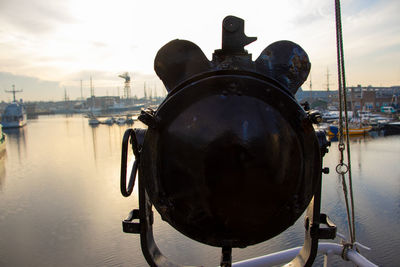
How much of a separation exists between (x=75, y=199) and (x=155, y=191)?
605 inches

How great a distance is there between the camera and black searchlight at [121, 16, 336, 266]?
141 cm

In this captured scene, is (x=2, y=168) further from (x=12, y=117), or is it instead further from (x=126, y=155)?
(x=12, y=117)

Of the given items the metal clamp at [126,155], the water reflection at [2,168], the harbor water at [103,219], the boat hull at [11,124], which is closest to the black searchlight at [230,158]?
the metal clamp at [126,155]

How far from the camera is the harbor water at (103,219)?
34.0 ft

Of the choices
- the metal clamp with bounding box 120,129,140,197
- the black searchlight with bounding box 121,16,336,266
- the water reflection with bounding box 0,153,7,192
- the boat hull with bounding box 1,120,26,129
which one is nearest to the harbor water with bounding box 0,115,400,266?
the water reflection with bounding box 0,153,7,192

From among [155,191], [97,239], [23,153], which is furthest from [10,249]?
[23,153]

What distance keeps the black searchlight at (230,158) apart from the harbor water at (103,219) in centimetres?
899

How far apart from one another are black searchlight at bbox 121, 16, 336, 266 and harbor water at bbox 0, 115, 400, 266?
8.99 m

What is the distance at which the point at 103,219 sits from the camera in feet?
42.7

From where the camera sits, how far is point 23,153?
28.9 m

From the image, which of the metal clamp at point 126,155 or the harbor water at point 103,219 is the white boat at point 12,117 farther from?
the metal clamp at point 126,155

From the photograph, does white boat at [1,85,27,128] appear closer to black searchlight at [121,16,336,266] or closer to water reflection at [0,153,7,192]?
water reflection at [0,153,7,192]

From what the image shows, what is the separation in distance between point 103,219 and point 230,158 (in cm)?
1291

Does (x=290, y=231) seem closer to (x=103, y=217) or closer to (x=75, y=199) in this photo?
(x=103, y=217)
